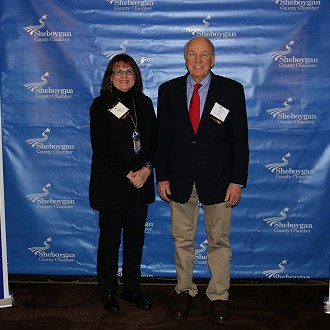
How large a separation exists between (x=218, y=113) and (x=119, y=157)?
0.65 meters

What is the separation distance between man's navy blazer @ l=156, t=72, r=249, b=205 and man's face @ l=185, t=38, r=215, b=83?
0.12m

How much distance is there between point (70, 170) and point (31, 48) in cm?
94

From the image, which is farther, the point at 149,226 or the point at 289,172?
the point at 149,226

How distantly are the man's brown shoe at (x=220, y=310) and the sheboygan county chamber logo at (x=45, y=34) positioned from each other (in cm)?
213

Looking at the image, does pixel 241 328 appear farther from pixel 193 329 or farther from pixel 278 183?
pixel 278 183

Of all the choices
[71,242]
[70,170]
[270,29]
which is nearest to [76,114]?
[70,170]

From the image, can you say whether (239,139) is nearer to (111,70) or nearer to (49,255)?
(111,70)

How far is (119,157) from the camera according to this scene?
2.85 m

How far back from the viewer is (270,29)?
3377 mm

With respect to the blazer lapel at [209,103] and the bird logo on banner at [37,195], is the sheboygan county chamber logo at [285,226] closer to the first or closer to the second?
the blazer lapel at [209,103]

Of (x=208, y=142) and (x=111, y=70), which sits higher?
(x=111, y=70)

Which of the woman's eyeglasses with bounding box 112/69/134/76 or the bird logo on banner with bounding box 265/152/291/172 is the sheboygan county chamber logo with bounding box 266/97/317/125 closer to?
the bird logo on banner with bounding box 265/152/291/172

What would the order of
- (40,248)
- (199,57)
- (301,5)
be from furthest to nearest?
(40,248) → (301,5) → (199,57)

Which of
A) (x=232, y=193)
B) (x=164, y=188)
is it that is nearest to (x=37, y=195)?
(x=164, y=188)
